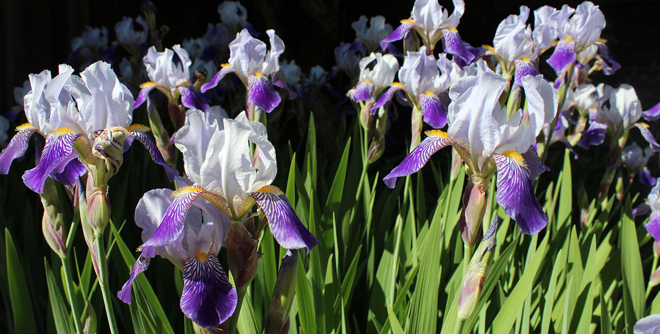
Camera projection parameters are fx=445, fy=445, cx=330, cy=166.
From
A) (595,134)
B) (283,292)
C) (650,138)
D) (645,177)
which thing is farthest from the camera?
(645,177)

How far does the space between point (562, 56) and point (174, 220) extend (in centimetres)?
188

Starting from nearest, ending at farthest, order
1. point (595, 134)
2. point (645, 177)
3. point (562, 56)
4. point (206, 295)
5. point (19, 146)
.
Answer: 1. point (206, 295)
2. point (19, 146)
3. point (562, 56)
4. point (595, 134)
5. point (645, 177)

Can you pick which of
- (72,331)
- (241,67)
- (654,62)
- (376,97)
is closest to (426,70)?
(376,97)

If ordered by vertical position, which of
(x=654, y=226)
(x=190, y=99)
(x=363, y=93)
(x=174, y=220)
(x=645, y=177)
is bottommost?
(x=645, y=177)

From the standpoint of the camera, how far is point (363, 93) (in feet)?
6.79

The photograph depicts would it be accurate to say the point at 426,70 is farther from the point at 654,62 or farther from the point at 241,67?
the point at 654,62

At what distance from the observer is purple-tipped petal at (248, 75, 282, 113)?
1729 mm

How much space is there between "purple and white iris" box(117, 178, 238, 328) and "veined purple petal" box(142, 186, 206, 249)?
0.07ft

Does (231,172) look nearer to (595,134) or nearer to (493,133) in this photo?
(493,133)

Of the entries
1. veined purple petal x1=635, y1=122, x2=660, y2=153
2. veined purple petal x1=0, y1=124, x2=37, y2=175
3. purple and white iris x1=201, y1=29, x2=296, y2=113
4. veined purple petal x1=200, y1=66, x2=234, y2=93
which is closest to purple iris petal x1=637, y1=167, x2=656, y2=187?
veined purple petal x1=635, y1=122, x2=660, y2=153

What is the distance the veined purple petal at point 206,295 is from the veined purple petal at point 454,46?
1.38 meters

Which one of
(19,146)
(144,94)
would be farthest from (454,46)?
(19,146)

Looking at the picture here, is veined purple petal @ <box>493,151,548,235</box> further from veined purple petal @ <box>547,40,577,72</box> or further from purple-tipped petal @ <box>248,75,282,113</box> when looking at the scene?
veined purple petal @ <box>547,40,577,72</box>

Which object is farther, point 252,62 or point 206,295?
point 252,62
